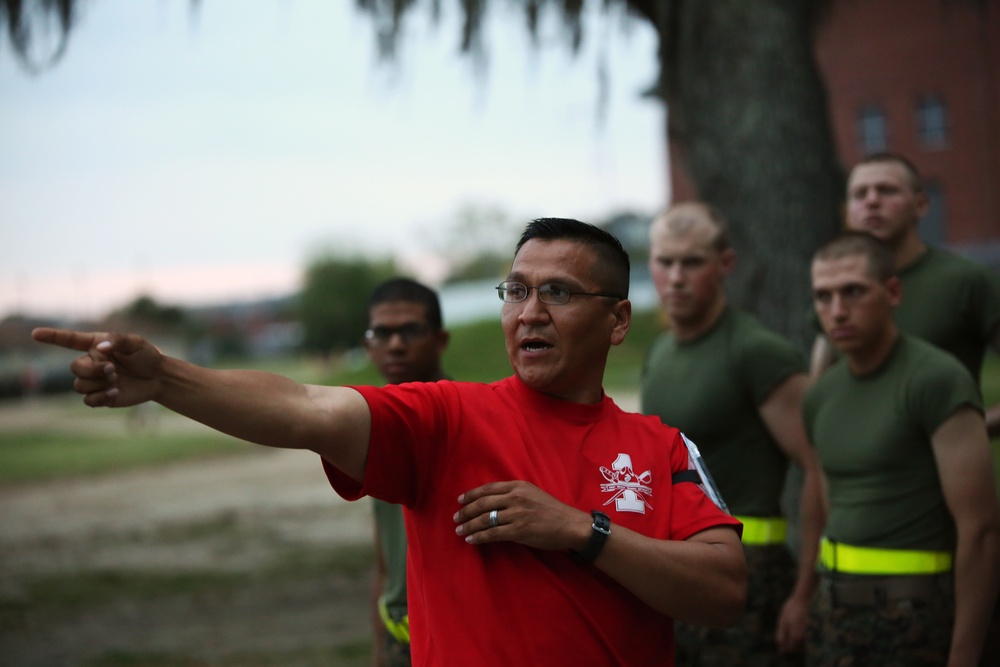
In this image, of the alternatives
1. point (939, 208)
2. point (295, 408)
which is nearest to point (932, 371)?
point (295, 408)

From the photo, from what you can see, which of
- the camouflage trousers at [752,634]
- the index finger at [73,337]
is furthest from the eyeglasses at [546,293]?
the camouflage trousers at [752,634]

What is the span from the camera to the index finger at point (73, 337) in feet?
6.09

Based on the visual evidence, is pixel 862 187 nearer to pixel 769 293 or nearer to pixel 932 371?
pixel 932 371

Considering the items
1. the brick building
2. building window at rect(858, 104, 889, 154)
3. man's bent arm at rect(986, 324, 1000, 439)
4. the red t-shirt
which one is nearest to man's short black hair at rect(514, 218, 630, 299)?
the red t-shirt

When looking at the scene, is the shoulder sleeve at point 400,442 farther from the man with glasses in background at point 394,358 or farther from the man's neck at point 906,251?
the man's neck at point 906,251

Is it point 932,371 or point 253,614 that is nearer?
point 932,371

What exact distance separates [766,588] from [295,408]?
2.57m

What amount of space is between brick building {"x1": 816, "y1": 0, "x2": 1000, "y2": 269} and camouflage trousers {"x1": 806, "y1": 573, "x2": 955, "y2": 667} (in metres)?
37.9

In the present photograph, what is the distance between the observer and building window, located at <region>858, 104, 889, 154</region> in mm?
41000

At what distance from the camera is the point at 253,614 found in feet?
27.2

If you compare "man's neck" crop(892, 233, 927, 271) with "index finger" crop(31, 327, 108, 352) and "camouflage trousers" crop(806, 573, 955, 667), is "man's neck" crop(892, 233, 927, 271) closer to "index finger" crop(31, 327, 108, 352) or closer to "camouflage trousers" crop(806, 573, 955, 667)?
"camouflage trousers" crop(806, 573, 955, 667)

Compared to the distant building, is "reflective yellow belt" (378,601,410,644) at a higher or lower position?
lower

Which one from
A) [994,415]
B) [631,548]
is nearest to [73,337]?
[631,548]

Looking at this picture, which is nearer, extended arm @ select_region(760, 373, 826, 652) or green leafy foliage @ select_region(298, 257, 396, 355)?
extended arm @ select_region(760, 373, 826, 652)
